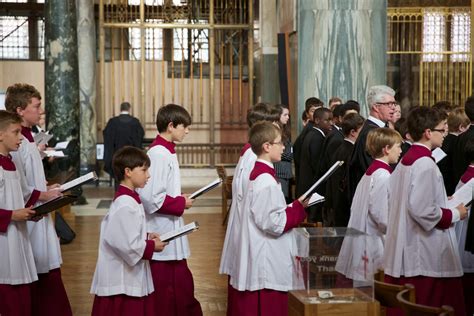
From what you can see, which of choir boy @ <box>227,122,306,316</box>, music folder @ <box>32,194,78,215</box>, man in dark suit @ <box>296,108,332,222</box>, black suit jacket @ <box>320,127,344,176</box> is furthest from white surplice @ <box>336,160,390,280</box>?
man in dark suit @ <box>296,108,332,222</box>

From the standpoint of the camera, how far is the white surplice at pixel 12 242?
570 cm

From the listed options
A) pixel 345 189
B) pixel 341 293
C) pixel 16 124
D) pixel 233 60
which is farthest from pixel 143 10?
pixel 341 293

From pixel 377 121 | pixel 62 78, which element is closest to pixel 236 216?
pixel 377 121

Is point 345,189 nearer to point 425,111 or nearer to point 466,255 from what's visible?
point 466,255

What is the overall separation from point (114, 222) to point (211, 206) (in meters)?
9.19

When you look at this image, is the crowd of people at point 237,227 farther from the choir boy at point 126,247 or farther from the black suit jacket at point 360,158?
the black suit jacket at point 360,158

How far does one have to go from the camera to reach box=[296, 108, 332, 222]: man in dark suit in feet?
31.2

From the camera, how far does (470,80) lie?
49.1 feet

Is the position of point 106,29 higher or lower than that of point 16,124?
higher

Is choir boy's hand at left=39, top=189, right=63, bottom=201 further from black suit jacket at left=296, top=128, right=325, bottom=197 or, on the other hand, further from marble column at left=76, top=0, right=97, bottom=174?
marble column at left=76, top=0, right=97, bottom=174

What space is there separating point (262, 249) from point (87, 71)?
12.2m

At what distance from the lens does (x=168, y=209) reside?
6195 mm

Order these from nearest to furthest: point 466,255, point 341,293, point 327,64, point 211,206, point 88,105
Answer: point 341,293 → point 466,255 → point 327,64 → point 211,206 → point 88,105

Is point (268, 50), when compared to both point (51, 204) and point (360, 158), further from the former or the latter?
point (51, 204)
